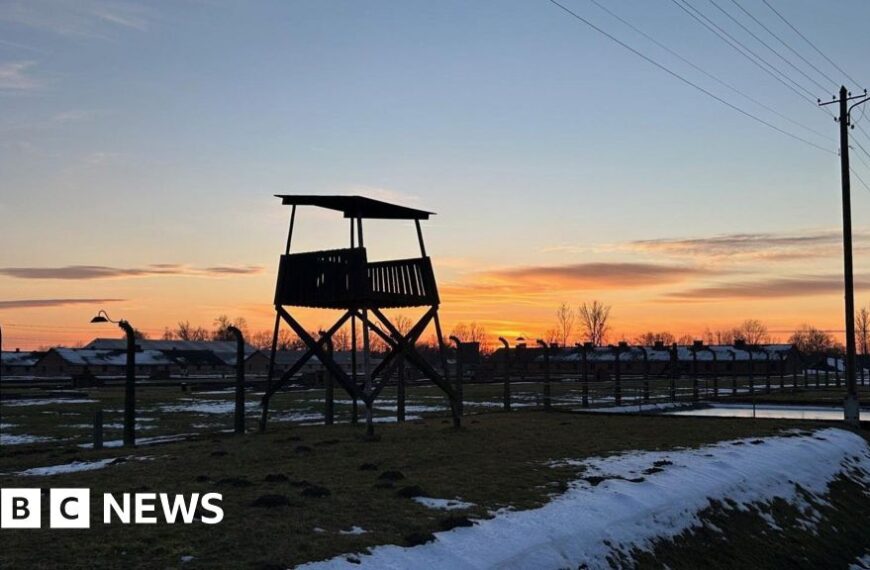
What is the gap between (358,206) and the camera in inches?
874

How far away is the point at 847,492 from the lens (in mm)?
18375

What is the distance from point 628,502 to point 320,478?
18.0 feet

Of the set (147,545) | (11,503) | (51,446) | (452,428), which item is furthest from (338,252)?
(147,545)

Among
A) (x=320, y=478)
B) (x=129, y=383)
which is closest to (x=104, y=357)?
(x=129, y=383)

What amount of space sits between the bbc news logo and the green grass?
25 cm

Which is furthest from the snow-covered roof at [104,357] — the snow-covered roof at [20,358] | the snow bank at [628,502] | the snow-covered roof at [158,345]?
the snow bank at [628,502]

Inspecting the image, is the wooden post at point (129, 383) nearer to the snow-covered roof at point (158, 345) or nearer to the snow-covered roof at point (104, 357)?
the snow-covered roof at point (104, 357)

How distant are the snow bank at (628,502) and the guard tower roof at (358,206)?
9851mm

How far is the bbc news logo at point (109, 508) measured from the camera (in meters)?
10.5

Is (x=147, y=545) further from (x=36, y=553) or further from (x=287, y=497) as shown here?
(x=287, y=497)

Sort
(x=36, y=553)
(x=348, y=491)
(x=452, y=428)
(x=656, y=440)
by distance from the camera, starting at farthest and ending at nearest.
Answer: (x=452, y=428)
(x=656, y=440)
(x=348, y=491)
(x=36, y=553)

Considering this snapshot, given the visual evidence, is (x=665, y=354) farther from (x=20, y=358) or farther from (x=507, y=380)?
(x=20, y=358)

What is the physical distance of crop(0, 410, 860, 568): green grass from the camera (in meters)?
9.16

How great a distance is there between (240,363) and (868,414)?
27.9 m
